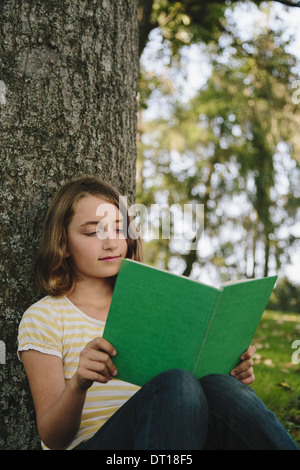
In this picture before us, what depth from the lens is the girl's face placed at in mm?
1928

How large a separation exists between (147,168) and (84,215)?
9.81 m

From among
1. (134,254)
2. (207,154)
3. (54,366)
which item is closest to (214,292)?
(54,366)

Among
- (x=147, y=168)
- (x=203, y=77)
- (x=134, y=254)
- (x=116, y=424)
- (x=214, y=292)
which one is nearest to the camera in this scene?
(x=214, y=292)

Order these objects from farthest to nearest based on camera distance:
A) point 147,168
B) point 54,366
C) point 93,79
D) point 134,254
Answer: point 147,168, point 93,79, point 134,254, point 54,366

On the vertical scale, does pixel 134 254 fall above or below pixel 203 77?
below

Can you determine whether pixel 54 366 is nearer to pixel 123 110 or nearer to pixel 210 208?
pixel 123 110

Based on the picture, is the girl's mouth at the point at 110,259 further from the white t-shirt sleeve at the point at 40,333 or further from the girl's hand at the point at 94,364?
the girl's hand at the point at 94,364

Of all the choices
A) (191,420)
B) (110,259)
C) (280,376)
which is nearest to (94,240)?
(110,259)

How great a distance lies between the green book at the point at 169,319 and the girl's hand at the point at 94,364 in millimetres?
32

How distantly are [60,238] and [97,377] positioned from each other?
686 millimetres

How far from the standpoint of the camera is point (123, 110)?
8.38ft

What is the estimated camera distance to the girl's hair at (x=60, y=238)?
197 centimetres

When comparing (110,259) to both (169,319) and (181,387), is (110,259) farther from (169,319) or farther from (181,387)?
(181,387)

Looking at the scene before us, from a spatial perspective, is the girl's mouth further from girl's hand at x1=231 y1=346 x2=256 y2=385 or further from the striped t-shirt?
girl's hand at x1=231 y1=346 x2=256 y2=385
